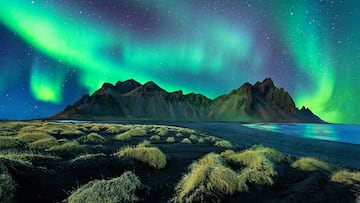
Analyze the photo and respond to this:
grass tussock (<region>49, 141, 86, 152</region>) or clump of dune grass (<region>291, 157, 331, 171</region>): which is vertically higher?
grass tussock (<region>49, 141, 86, 152</region>)

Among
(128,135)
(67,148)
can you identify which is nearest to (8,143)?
(67,148)

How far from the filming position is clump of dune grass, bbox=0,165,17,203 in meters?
6.15

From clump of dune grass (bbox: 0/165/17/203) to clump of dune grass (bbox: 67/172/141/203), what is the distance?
1.46 m

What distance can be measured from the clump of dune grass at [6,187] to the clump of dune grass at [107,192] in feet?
4.78

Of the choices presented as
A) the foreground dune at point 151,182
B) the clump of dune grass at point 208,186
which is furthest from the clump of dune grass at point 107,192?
the clump of dune grass at point 208,186

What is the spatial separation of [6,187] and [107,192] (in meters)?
2.66

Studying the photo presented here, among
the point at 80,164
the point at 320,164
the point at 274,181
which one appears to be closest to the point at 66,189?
the point at 80,164

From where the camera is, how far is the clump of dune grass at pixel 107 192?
259 inches

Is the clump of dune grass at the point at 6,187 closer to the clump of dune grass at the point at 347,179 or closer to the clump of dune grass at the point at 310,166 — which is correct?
the clump of dune grass at the point at 347,179

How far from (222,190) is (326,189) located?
424 cm

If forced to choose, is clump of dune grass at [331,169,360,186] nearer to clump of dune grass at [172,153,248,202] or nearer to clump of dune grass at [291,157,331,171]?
clump of dune grass at [291,157,331,171]

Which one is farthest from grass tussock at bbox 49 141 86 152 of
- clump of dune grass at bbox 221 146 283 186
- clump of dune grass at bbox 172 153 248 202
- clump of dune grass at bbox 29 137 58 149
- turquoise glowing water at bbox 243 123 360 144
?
turquoise glowing water at bbox 243 123 360 144

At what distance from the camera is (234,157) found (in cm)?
1353

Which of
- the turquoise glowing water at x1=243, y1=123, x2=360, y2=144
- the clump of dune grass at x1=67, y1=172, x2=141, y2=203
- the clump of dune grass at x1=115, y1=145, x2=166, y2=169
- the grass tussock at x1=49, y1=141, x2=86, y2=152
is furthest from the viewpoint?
the turquoise glowing water at x1=243, y1=123, x2=360, y2=144
